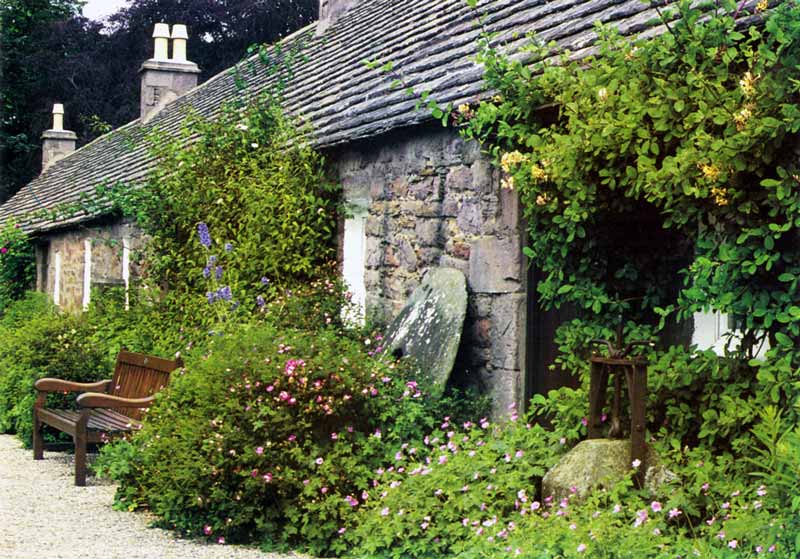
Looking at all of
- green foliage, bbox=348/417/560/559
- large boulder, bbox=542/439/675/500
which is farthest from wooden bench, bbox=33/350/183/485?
large boulder, bbox=542/439/675/500

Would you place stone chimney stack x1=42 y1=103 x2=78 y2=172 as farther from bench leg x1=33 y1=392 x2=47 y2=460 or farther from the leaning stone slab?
the leaning stone slab

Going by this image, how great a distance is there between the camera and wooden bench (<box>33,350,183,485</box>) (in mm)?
8422

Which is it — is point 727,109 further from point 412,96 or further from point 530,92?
point 412,96

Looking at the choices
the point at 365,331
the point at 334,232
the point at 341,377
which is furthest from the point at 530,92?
the point at 334,232

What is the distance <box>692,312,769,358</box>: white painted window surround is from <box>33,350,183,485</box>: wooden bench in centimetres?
422

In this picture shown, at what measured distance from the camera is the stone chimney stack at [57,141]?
29297 mm

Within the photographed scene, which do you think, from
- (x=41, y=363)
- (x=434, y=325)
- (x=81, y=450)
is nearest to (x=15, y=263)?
(x=41, y=363)

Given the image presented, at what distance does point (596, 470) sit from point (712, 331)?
4.74ft

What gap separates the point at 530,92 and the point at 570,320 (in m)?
1.59

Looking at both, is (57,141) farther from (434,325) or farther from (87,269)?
(434,325)

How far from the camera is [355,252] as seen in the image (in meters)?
9.99

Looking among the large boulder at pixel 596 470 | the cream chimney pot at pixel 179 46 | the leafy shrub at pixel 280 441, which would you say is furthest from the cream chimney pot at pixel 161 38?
the large boulder at pixel 596 470

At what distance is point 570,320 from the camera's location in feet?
24.1

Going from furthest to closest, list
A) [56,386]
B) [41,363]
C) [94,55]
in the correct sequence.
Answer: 1. [94,55]
2. [41,363]
3. [56,386]
